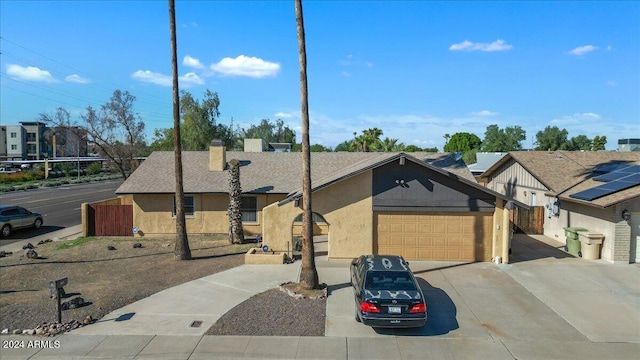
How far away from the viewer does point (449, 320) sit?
39.0 ft

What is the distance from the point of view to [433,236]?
60.5 ft

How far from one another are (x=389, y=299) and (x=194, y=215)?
54.3 feet

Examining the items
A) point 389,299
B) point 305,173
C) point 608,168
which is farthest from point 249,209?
point 608,168

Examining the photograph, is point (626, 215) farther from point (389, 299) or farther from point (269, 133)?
point (269, 133)

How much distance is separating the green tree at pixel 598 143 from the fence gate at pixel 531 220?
72.2 m

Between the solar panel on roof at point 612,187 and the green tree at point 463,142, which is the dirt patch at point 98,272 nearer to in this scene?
the solar panel on roof at point 612,187

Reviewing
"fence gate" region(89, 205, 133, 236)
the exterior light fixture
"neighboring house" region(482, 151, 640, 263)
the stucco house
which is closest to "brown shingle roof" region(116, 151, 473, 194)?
"fence gate" region(89, 205, 133, 236)

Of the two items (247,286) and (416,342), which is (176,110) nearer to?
(247,286)

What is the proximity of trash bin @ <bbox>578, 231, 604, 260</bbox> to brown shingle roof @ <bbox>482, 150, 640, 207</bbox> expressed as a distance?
207 cm

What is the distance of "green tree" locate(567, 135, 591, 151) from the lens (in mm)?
86688

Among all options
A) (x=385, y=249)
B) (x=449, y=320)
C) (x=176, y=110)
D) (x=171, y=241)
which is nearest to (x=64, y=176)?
(x=171, y=241)

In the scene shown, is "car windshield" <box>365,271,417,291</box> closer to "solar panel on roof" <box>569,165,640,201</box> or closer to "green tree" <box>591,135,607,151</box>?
"solar panel on roof" <box>569,165,640,201</box>

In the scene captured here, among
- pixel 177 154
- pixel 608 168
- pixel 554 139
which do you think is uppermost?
pixel 554 139

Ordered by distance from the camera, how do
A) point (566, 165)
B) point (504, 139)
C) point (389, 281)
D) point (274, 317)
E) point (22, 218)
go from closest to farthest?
point (389, 281) → point (274, 317) → point (566, 165) → point (22, 218) → point (504, 139)
